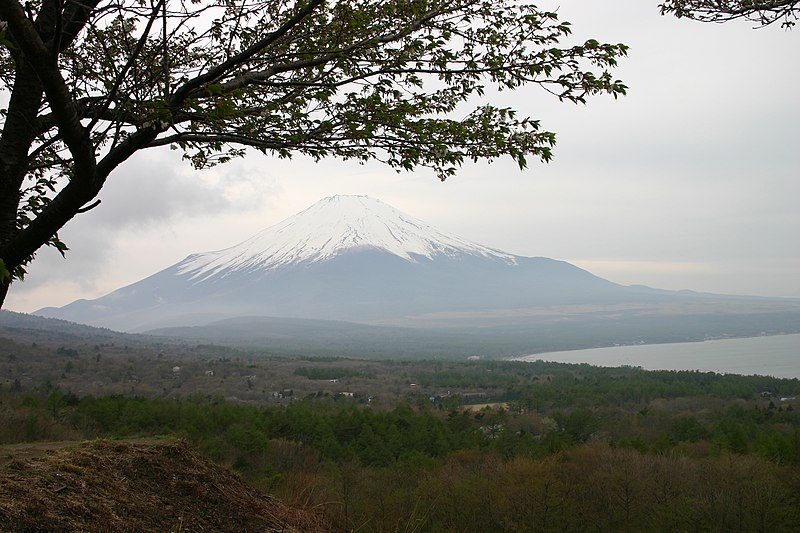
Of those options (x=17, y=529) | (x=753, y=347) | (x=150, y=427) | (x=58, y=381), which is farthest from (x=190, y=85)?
(x=753, y=347)

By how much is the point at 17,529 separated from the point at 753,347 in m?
150

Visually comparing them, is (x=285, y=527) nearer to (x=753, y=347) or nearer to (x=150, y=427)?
(x=150, y=427)

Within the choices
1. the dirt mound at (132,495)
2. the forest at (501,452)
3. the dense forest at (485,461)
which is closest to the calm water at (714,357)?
the forest at (501,452)

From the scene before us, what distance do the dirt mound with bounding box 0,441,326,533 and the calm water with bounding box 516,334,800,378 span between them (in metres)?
89.3

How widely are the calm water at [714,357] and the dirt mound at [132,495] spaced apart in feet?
293

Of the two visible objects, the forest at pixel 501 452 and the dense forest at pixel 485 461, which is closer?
the dense forest at pixel 485 461

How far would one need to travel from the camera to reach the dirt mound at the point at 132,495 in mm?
3760

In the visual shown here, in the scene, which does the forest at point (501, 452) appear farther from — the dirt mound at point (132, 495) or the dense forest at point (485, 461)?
the dirt mound at point (132, 495)

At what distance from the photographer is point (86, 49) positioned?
4.36 metres

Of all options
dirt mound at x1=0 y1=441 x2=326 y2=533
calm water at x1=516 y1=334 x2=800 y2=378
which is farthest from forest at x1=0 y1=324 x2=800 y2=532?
calm water at x1=516 y1=334 x2=800 y2=378

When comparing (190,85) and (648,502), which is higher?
(190,85)

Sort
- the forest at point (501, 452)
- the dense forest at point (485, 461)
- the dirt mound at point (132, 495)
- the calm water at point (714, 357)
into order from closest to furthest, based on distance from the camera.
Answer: the dirt mound at point (132, 495), the dense forest at point (485, 461), the forest at point (501, 452), the calm water at point (714, 357)

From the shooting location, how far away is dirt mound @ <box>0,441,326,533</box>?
3.76 m

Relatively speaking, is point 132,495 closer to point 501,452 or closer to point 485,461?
point 485,461
